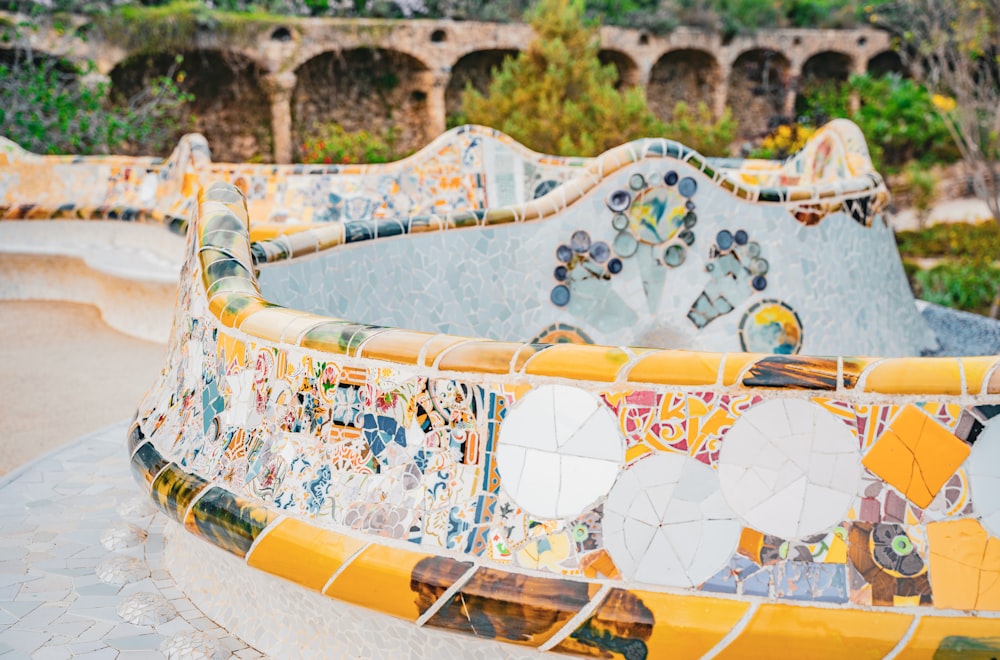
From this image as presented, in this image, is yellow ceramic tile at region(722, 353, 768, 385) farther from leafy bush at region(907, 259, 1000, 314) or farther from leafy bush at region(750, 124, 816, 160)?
leafy bush at region(750, 124, 816, 160)

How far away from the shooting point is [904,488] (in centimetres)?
147

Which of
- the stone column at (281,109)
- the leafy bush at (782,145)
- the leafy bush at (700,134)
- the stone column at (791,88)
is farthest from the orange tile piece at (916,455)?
the stone column at (791,88)

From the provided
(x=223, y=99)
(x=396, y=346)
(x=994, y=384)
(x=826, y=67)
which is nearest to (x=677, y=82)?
(x=826, y=67)

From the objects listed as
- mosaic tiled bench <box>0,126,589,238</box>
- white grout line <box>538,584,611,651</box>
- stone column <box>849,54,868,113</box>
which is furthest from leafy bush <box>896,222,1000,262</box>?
white grout line <box>538,584,611,651</box>

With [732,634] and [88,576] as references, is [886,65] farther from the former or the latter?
[732,634]

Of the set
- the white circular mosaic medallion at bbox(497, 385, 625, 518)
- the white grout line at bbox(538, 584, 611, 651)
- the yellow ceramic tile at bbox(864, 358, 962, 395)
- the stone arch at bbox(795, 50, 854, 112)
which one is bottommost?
the white grout line at bbox(538, 584, 611, 651)

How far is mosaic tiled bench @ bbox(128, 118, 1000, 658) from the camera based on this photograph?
Result: 1.46 metres

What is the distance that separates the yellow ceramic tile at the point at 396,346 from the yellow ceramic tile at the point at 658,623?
0.52m

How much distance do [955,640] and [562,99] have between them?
11.9 m

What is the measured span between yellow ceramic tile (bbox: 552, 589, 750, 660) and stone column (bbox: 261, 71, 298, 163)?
13.5 m

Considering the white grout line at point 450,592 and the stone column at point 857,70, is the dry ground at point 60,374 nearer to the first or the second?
the white grout line at point 450,592

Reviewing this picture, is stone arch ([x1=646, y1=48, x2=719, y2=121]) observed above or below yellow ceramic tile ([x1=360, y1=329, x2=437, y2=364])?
above

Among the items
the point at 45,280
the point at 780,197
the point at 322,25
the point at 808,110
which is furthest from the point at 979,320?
the point at 808,110

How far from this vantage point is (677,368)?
60.3 inches
